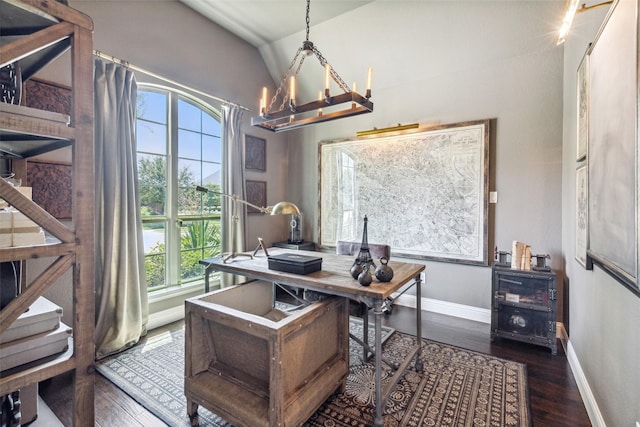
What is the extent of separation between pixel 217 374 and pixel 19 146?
4.80 feet

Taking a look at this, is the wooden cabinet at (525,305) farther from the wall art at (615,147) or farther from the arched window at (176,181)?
the arched window at (176,181)

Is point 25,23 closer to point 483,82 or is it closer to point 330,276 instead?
point 330,276

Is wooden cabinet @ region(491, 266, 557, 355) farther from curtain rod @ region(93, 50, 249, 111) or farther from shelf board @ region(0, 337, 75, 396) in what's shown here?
curtain rod @ region(93, 50, 249, 111)

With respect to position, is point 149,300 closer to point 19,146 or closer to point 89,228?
point 19,146

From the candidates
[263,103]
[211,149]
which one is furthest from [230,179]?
[263,103]

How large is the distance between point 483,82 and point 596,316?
2429 mm

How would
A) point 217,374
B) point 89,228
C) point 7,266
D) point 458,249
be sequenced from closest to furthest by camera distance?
point 89,228, point 7,266, point 217,374, point 458,249

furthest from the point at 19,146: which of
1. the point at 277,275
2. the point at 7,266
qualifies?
the point at 277,275

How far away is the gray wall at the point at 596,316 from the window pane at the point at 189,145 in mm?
3541

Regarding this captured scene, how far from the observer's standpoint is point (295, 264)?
191 centimetres

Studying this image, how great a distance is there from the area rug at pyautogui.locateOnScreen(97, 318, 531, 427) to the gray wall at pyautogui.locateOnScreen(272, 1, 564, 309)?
3.59 ft

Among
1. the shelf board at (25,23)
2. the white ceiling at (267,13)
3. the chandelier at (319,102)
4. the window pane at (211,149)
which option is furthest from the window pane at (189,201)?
the shelf board at (25,23)

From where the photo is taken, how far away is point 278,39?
370cm

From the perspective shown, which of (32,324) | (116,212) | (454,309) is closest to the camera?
(32,324)
